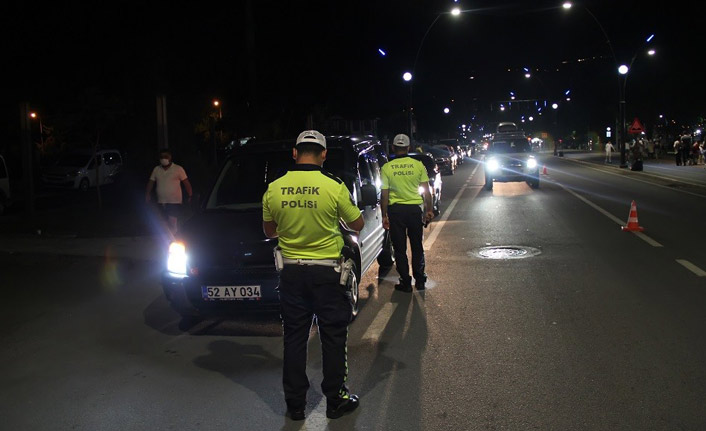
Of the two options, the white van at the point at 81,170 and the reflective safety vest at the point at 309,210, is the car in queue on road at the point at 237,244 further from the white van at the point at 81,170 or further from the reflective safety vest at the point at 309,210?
the white van at the point at 81,170

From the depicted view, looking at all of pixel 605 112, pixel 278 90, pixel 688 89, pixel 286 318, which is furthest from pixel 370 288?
pixel 605 112

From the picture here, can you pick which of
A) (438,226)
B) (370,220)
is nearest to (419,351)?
(370,220)

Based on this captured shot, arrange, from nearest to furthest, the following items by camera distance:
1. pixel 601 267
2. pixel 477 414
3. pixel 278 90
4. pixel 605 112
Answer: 1. pixel 477 414
2. pixel 601 267
3. pixel 278 90
4. pixel 605 112

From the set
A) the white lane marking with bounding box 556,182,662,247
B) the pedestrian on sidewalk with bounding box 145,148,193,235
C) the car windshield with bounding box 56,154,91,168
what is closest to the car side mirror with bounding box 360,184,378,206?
the pedestrian on sidewalk with bounding box 145,148,193,235

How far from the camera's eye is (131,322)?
7715 millimetres

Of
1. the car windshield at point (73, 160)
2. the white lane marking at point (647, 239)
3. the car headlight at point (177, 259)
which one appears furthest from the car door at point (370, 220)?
the car windshield at point (73, 160)

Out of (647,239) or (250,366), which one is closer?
(250,366)

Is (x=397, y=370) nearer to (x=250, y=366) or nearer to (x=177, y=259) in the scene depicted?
(x=250, y=366)

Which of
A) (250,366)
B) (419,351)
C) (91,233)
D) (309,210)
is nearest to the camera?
(309,210)

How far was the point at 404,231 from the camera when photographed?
8773mm

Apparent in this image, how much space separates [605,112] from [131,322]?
68.6 m

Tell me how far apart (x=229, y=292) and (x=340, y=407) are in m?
2.25

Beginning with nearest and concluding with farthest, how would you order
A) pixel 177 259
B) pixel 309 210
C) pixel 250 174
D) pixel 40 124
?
1. pixel 309 210
2. pixel 177 259
3. pixel 250 174
4. pixel 40 124

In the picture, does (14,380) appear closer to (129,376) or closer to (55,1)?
(129,376)
